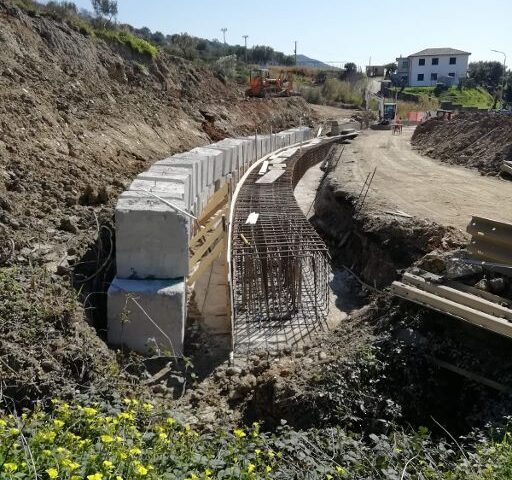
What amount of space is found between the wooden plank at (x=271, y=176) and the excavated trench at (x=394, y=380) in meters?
7.98

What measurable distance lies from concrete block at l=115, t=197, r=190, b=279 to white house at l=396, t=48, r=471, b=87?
284ft

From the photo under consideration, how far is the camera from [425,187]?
16094 millimetres

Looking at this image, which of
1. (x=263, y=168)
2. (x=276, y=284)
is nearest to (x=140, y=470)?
(x=276, y=284)

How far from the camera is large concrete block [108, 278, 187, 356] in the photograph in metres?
6.93

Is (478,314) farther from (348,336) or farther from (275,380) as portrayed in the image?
(275,380)

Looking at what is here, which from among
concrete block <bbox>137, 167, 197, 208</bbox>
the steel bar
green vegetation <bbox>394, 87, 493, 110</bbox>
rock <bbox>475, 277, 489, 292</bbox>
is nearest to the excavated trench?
rock <bbox>475, 277, 489, 292</bbox>

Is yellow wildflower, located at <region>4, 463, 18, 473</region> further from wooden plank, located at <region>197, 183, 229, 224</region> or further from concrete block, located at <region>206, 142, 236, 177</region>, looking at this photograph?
concrete block, located at <region>206, 142, 236, 177</region>

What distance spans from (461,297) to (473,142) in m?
17.3

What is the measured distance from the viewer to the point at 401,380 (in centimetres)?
668

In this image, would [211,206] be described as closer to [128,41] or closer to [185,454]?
[185,454]

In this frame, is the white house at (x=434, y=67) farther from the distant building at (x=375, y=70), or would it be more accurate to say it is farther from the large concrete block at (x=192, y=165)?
the large concrete block at (x=192, y=165)

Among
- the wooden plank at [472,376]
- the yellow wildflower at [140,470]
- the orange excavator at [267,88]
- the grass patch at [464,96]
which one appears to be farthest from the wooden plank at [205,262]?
the grass patch at [464,96]

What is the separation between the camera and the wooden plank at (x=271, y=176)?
15547 millimetres

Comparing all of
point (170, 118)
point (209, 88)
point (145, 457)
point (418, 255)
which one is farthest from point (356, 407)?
point (209, 88)
